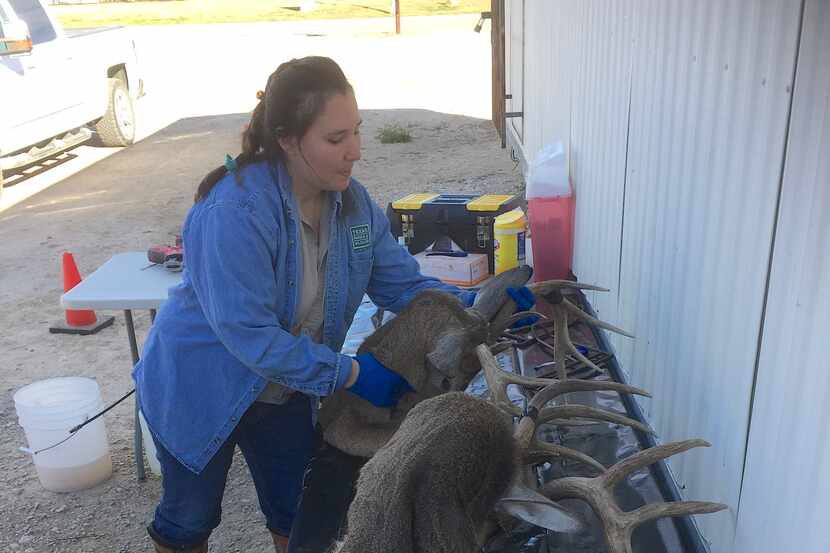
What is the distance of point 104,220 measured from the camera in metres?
8.88

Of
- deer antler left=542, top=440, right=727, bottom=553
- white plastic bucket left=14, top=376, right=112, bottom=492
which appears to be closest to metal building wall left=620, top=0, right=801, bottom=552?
deer antler left=542, top=440, right=727, bottom=553

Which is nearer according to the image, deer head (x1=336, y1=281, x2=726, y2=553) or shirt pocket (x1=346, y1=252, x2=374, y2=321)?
deer head (x1=336, y1=281, x2=726, y2=553)

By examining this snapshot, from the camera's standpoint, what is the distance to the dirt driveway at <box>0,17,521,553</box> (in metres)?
4.12

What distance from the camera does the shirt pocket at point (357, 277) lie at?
2.88 m

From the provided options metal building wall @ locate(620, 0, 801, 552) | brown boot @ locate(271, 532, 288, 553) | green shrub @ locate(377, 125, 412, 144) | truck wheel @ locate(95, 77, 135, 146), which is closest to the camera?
metal building wall @ locate(620, 0, 801, 552)

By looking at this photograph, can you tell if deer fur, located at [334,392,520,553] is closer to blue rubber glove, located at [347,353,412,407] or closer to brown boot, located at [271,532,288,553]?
blue rubber glove, located at [347,353,412,407]

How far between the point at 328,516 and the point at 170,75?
17.1 m

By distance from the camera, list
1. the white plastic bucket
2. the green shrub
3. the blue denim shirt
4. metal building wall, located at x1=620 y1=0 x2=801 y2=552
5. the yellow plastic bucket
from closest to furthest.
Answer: metal building wall, located at x1=620 y1=0 x2=801 y2=552, the blue denim shirt, the white plastic bucket, the yellow plastic bucket, the green shrub

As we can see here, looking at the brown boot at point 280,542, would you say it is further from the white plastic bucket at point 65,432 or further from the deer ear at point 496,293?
the white plastic bucket at point 65,432

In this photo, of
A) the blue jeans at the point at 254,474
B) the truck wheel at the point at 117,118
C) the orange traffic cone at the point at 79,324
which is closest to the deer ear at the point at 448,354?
the blue jeans at the point at 254,474

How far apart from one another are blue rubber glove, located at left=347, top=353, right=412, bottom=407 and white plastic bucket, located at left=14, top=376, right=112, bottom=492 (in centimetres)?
202

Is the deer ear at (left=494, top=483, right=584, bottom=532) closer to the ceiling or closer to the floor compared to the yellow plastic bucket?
closer to the ceiling

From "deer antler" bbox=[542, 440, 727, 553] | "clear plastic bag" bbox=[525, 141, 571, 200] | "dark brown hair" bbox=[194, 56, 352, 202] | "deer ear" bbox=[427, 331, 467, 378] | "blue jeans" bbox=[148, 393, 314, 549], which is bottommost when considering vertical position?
"blue jeans" bbox=[148, 393, 314, 549]

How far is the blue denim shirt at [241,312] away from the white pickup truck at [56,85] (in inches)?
287
